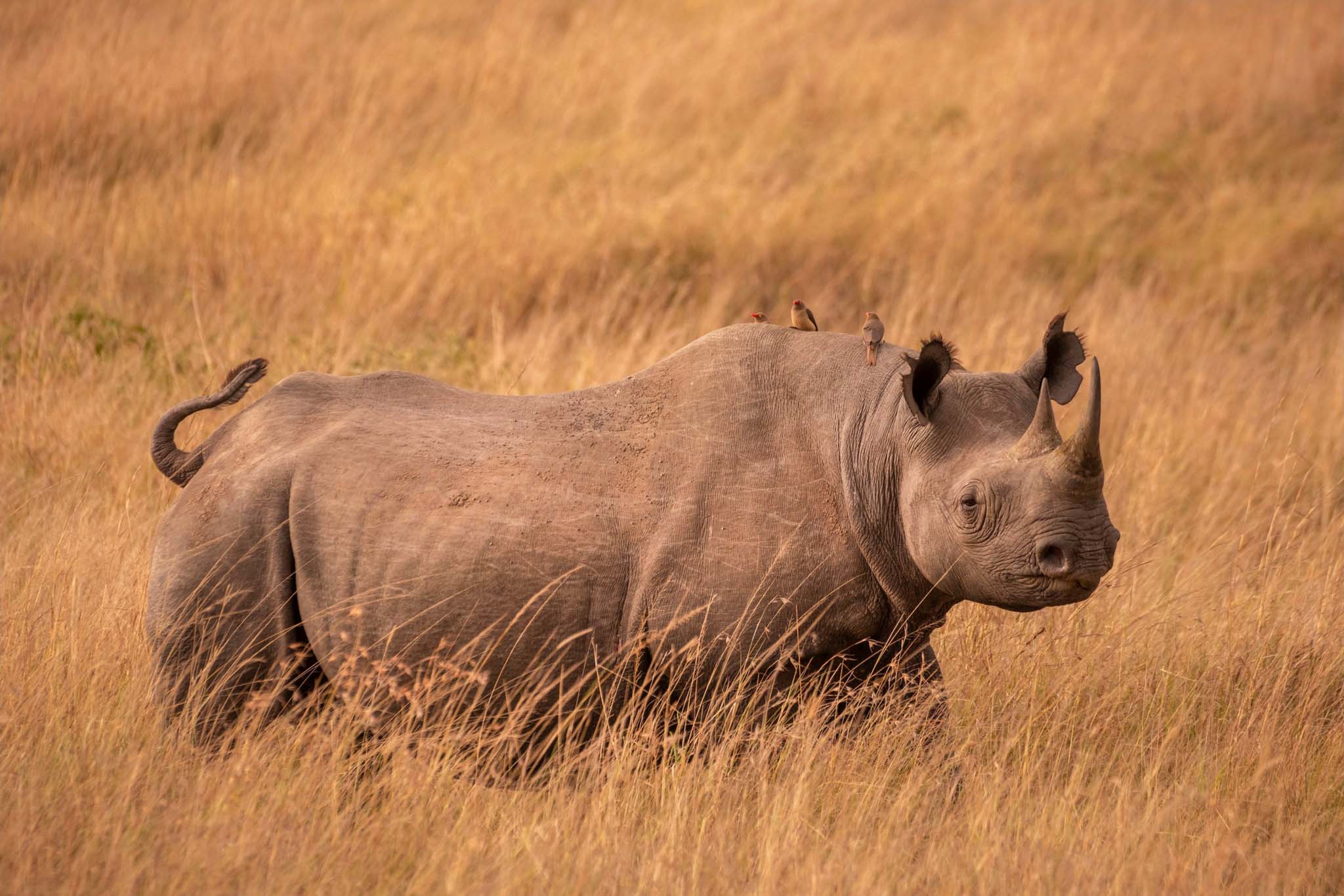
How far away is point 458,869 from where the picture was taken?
3.29 m

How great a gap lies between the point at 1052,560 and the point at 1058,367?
71 centimetres

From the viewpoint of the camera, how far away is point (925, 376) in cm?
378

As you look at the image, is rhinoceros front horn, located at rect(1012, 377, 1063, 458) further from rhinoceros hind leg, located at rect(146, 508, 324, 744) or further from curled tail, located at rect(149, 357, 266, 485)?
curled tail, located at rect(149, 357, 266, 485)

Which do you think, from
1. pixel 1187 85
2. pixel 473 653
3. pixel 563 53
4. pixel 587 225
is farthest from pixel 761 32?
pixel 473 653

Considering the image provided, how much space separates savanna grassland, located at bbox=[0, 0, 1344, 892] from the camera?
364 cm

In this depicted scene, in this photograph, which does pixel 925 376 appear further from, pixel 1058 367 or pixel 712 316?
pixel 712 316

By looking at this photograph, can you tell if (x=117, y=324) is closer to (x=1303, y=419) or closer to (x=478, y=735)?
(x=478, y=735)

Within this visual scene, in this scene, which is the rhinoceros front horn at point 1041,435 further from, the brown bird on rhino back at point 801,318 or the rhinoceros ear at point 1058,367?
the brown bird on rhino back at point 801,318

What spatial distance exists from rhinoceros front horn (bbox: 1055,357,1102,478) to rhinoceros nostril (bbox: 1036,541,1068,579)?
0.19 metres

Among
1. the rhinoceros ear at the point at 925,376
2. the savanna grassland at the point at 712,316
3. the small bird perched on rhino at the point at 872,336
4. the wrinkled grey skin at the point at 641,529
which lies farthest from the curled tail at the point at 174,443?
the rhinoceros ear at the point at 925,376

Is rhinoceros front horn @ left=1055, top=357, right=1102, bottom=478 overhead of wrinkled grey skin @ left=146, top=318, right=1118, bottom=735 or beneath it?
overhead

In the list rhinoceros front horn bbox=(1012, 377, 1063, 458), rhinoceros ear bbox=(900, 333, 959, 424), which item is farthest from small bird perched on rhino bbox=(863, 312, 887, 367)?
rhinoceros front horn bbox=(1012, 377, 1063, 458)

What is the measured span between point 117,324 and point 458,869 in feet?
17.2

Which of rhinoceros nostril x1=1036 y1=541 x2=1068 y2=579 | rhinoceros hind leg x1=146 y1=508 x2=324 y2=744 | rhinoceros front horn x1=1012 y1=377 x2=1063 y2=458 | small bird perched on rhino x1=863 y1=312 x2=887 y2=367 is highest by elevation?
small bird perched on rhino x1=863 y1=312 x2=887 y2=367
